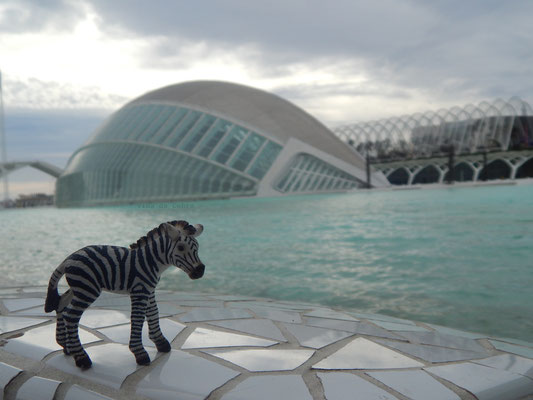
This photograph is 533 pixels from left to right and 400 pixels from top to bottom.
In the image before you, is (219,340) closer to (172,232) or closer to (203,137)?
(172,232)

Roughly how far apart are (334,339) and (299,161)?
118ft

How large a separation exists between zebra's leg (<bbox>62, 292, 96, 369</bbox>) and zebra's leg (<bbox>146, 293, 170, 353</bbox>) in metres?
0.28

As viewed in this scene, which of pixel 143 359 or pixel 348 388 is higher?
pixel 143 359

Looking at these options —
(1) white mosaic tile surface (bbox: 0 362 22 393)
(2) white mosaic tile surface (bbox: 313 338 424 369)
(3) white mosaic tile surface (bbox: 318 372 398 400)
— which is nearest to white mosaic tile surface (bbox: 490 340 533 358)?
(2) white mosaic tile surface (bbox: 313 338 424 369)

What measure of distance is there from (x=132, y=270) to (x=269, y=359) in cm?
89

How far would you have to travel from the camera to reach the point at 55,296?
2359 mm

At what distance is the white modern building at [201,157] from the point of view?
1331 inches

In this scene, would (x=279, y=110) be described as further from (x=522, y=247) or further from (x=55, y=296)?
(x=55, y=296)

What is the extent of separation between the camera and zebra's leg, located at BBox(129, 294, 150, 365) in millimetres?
2234

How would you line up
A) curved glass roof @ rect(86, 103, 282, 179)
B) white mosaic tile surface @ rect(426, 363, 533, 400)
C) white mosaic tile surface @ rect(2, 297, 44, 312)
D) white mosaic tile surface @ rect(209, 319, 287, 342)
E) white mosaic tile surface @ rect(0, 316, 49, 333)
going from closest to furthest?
1. white mosaic tile surface @ rect(426, 363, 533, 400)
2. white mosaic tile surface @ rect(209, 319, 287, 342)
3. white mosaic tile surface @ rect(0, 316, 49, 333)
4. white mosaic tile surface @ rect(2, 297, 44, 312)
5. curved glass roof @ rect(86, 103, 282, 179)

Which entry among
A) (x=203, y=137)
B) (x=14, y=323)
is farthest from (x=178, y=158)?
(x=14, y=323)

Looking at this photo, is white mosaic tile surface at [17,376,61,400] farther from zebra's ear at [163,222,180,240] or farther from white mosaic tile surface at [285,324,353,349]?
white mosaic tile surface at [285,324,353,349]

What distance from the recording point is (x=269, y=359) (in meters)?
2.47

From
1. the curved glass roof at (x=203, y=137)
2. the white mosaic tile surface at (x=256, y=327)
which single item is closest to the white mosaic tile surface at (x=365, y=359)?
the white mosaic tile surface at (x=256, y=327)
